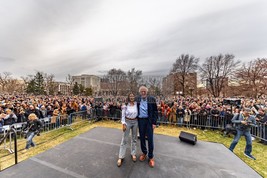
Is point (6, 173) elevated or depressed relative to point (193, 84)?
depressed

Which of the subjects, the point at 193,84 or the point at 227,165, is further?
the point at 193,84

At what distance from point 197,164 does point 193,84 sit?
32365 mm

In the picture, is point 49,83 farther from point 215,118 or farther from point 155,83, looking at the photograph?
point 215,118

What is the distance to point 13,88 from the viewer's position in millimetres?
44062

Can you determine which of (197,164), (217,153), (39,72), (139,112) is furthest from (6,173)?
(39,72)

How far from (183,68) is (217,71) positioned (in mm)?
6791

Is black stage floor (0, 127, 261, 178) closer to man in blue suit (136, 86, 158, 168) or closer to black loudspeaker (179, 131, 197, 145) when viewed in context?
black loudspeaker (179, 131, 197, 145)

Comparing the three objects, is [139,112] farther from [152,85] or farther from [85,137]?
[152,85]

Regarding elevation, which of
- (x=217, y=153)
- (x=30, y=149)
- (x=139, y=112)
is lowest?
(x=30, y=149)

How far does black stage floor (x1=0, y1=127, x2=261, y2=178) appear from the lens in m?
2.78

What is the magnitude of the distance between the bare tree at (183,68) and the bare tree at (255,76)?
885 cm

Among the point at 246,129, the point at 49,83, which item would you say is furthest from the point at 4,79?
the point at 246,129

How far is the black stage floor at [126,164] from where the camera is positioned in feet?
9.12

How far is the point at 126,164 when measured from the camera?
3074 millimetres
